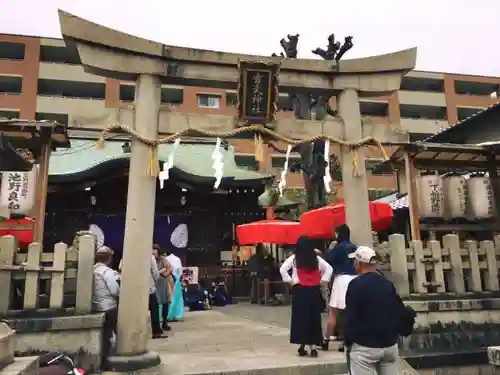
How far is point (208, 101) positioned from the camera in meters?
35.7

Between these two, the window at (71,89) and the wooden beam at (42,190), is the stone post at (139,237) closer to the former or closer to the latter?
the wooden beam at (42,190)

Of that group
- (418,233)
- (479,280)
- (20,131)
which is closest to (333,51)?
(418,233)

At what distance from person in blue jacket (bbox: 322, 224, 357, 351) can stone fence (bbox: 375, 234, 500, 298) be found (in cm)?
81

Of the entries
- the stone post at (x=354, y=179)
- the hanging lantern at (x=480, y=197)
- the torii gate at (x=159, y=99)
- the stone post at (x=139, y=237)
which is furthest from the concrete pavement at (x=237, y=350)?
the hanging lantern at (x=480, y=197)

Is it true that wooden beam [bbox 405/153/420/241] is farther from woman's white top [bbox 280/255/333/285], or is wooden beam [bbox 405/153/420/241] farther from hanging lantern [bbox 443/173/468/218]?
woman's white top [bbox 280/255/333/285]

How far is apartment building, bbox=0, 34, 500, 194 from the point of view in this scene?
3219cm

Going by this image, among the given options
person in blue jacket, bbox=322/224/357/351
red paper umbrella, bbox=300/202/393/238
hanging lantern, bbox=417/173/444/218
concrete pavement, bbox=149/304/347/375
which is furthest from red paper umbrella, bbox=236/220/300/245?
person in blue jacket, bbox=322/224/357/351

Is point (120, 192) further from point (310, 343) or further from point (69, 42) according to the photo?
point (310, 343)

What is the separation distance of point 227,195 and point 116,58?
37.3 feet

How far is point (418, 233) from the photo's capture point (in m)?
8.48

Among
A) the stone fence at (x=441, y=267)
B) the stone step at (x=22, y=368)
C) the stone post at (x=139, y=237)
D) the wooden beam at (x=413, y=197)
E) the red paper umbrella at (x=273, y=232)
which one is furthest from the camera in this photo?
the red paper umbrella at (x=273, y=232)

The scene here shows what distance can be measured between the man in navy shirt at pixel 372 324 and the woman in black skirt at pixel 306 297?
8.99 ft

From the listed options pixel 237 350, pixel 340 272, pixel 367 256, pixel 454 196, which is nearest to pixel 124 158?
pixel 237 350

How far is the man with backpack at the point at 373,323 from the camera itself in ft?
12.9
